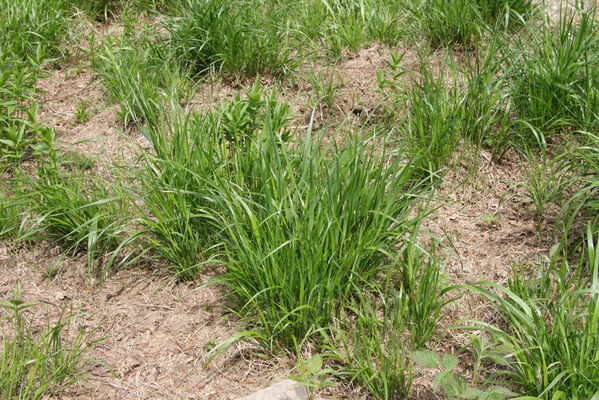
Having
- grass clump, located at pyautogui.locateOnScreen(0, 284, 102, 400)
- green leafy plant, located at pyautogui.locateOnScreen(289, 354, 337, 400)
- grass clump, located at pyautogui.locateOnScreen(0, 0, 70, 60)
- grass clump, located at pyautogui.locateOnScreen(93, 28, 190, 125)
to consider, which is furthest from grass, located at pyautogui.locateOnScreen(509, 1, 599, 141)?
grass clump, located at pyautogui.locateOnScreen(0, 0, 70, 60)

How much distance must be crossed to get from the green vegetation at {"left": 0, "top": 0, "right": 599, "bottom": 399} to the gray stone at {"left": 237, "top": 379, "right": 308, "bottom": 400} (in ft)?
0.27

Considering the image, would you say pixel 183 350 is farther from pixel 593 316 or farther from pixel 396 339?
pixel 593 316

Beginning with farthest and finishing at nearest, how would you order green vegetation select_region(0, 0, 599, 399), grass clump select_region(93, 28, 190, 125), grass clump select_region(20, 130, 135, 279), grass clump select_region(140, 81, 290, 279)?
grass clump select_region(93, 28, 190, 125) → grass clump select_region(20, 130, 135, 279) → grass clump select_region(140, 81, 290, 279) → green vegetation select_region(0, 0, 599, 399)

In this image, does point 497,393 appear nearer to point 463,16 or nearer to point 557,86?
point 557,86

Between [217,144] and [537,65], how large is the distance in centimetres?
182

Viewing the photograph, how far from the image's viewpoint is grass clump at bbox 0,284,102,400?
2182mm

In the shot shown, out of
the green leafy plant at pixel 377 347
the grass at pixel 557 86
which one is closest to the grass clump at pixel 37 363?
the green leafy plant at pixel 377 347

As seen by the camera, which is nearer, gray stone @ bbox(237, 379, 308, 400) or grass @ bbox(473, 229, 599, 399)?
grass @ bbox(473, 229, 599, 399)

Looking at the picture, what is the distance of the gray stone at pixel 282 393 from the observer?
2.15 meters

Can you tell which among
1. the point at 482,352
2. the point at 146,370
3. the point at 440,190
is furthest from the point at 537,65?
the point at 146,370

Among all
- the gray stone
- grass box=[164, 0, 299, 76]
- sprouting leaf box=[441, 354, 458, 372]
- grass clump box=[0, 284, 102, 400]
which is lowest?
grass clump box=[0, 284, 102, 400]

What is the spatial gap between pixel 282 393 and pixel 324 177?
101cm

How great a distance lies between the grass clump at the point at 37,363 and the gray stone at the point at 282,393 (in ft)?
2.42

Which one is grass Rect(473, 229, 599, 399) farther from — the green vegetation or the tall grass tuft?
the tall grass tuft
